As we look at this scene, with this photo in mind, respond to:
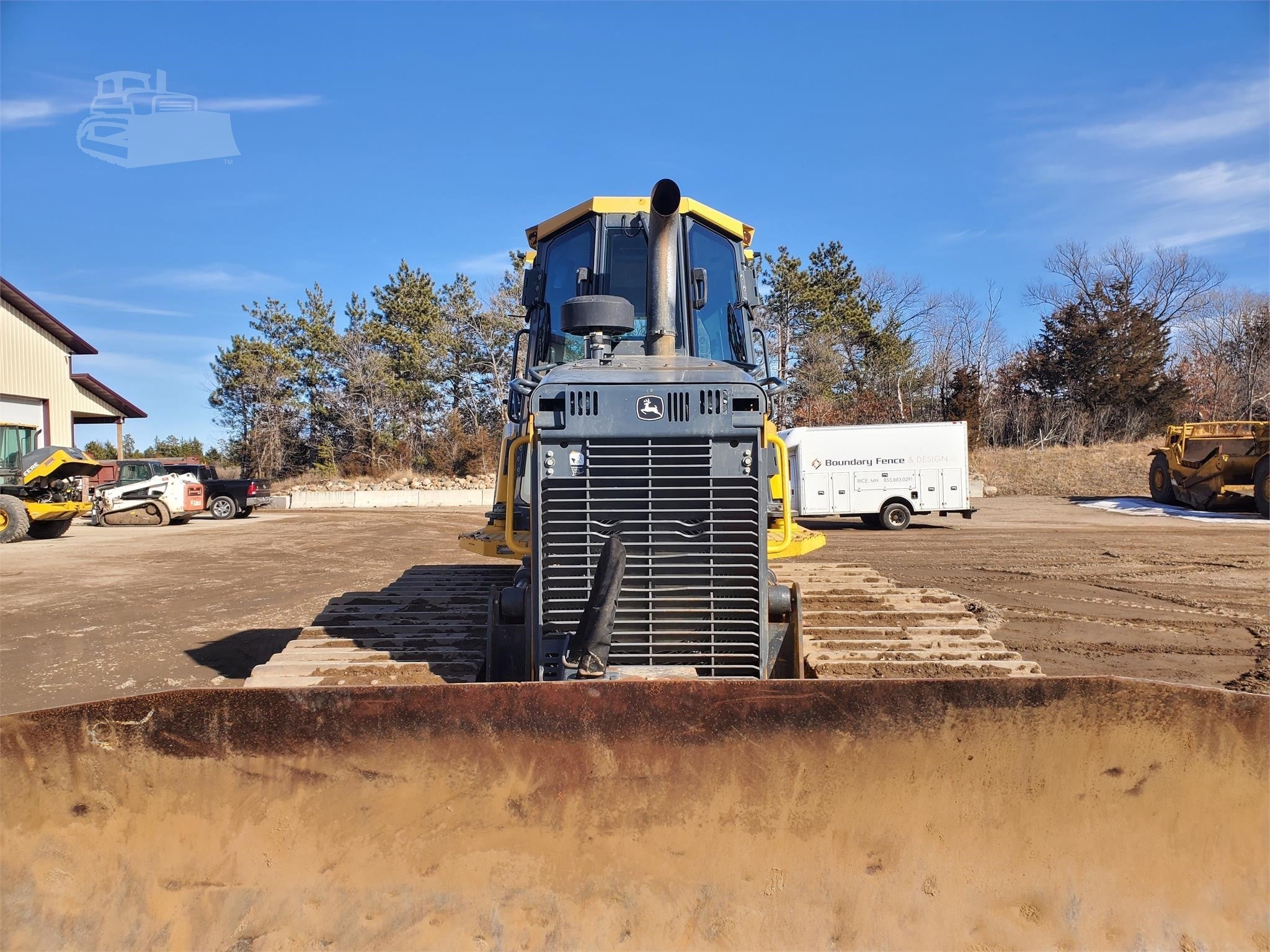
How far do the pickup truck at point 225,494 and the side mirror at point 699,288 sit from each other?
26.0 metres

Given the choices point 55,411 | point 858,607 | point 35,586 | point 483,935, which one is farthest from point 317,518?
point 483,935

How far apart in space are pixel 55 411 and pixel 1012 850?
118 feet

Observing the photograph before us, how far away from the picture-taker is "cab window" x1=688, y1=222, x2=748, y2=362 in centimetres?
545

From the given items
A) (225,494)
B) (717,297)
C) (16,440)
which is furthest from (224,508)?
(717,297)

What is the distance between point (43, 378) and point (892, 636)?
111 ft

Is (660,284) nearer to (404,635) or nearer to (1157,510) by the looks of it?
(404,635)

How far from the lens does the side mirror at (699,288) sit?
5.35 m

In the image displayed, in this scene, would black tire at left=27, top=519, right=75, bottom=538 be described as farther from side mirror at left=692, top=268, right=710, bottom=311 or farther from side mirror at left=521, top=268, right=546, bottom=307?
side mirror at left=692, top=268, right=710, bottom=311

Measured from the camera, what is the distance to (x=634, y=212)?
5.42 meters

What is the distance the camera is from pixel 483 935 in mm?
2936

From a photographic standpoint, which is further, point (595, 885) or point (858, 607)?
point (858, 607)

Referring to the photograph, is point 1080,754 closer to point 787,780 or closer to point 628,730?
point 787,780

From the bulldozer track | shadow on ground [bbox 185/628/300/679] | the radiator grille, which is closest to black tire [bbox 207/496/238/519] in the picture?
shadow on ground [bbox 185/628/300/679]

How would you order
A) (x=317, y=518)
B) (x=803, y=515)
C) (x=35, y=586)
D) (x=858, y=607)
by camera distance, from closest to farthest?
1. (x=858, y=607)
2. (x=35, y=586)
3. (x=803, y=515)
4. (x=317, y=518)
